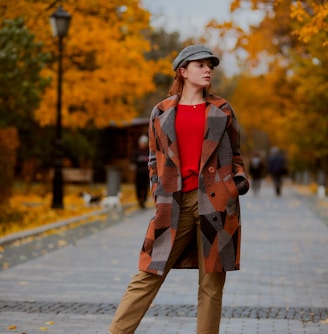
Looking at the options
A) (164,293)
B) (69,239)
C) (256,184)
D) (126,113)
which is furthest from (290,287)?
(256,184)

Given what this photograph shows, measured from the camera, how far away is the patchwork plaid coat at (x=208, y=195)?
5.53m

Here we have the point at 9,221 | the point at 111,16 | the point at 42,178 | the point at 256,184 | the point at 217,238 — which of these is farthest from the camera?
the point at 256,184

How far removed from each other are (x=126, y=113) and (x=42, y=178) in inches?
163

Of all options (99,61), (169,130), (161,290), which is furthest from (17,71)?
(169,130)

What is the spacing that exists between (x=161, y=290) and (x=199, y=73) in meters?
4.16

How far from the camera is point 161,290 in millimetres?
9477

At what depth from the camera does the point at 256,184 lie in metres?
34.3

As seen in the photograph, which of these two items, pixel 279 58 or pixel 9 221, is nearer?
pixel 9 221

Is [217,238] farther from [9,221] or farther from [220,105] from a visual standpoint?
[9,221]

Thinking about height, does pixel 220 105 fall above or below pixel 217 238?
above

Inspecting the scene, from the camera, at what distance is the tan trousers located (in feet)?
18.3

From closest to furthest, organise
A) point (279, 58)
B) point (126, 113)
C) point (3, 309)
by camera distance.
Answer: point (3, 309), point (126, 113), point (279, 58)

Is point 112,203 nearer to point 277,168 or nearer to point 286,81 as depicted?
point 277,168

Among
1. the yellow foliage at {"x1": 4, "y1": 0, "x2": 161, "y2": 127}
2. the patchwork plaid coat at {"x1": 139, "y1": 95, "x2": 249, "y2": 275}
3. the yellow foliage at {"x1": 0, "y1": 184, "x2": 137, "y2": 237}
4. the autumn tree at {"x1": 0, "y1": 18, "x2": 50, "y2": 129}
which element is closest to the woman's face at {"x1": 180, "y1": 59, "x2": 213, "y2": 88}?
the patchwork plaid coat at {"x1": 139, "y1": 95, "x2": 249, "y2": 275}
